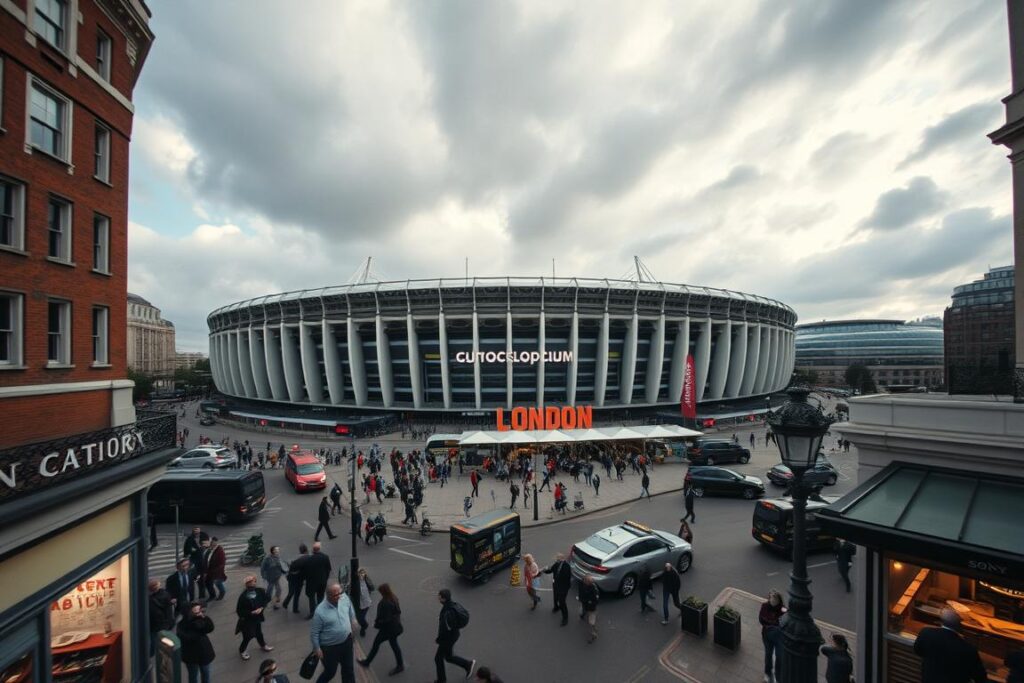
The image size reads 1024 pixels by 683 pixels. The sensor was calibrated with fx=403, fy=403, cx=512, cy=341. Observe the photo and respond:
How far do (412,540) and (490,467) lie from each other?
12.0 metres

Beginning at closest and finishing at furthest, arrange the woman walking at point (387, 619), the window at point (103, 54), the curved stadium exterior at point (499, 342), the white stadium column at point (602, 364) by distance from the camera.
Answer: the woman walking at point (387, 619) → the window at point (103, 54) → the white stadium column at point (602, 364) → the curved stadium exterior at point (499, 342)

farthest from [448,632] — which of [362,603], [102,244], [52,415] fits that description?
[102,244]

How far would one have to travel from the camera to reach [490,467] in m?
28.0

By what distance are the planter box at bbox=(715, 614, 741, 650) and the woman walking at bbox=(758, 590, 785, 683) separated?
0.78 meters

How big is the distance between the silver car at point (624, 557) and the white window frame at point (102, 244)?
45.9 ft

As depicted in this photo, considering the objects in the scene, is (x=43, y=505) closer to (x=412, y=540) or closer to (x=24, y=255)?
(x=24, y=255)

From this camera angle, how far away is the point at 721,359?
192 feet

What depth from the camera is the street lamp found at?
5.55 m

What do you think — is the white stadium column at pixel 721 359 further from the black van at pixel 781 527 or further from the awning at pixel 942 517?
the awning at pixel 942 517

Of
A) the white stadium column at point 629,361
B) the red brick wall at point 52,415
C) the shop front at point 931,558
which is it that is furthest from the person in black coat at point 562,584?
the white stadium column at point 629,361

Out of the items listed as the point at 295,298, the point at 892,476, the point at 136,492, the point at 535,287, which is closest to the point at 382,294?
the point at 295,298

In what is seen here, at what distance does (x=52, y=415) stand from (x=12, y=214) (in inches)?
150

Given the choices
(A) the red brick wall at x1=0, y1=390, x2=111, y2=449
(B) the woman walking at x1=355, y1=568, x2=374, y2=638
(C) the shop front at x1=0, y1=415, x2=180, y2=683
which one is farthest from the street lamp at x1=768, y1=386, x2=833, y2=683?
(A) the red brick wall at x1=0, y1=390, x2=111, y2=449

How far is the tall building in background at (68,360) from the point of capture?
20.3 ft
